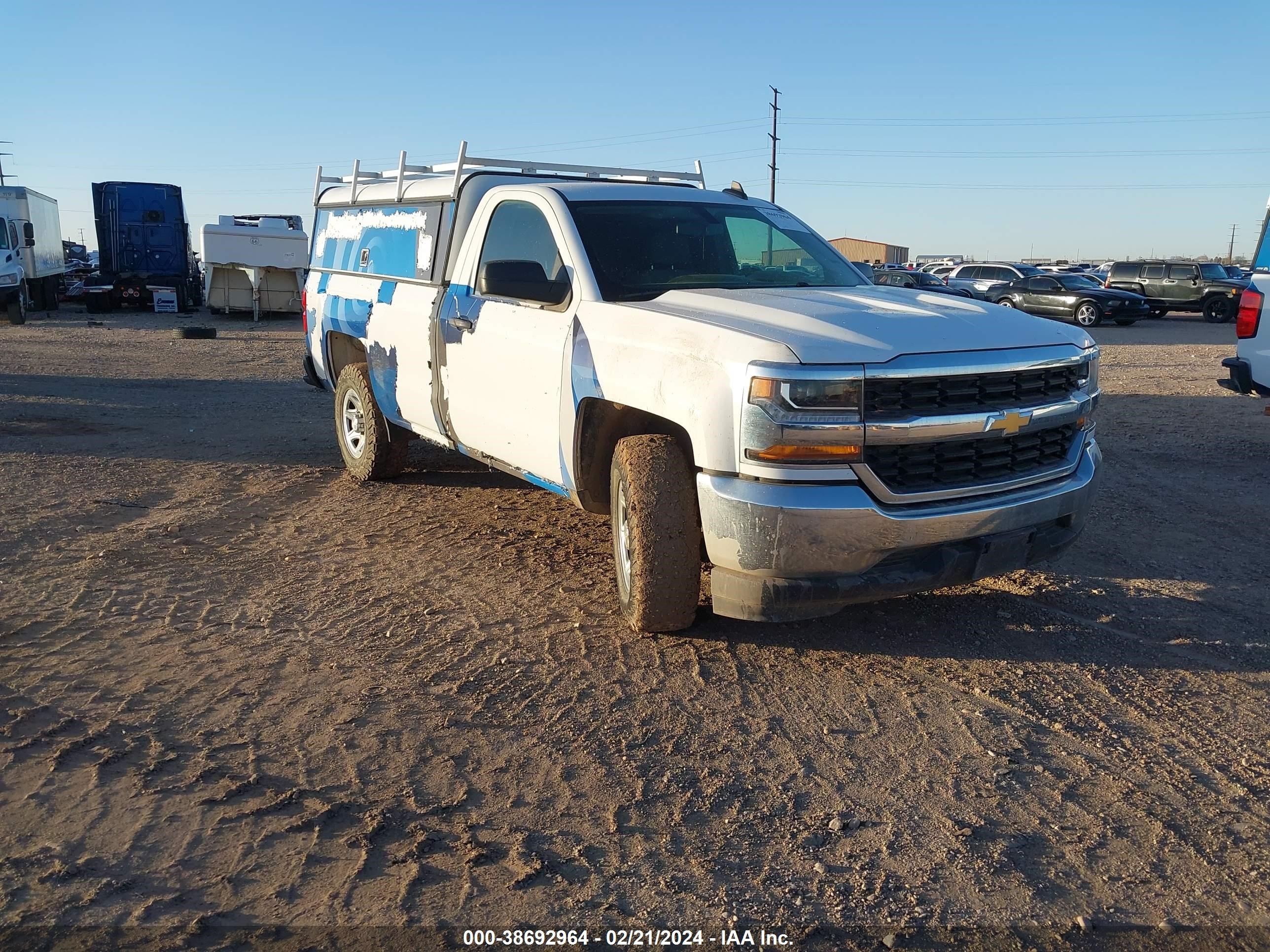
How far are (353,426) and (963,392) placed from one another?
4.97 meters

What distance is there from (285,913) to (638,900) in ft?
3.06

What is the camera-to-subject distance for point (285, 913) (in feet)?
8.79

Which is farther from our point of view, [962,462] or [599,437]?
[599,437]

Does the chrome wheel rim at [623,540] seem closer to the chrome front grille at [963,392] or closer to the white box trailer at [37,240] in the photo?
the chrome front grille at [963,392]

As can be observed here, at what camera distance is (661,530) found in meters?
4.23

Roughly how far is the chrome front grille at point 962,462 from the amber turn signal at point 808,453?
0.08m

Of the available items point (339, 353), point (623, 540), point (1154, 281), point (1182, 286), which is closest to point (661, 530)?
point (623, 540)

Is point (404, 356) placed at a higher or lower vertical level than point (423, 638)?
higher

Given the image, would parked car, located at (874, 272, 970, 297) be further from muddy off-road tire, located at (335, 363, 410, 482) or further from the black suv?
muddy off-road tire, located at (335, 363, 410, 482)

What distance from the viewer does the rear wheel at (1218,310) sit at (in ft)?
98.0

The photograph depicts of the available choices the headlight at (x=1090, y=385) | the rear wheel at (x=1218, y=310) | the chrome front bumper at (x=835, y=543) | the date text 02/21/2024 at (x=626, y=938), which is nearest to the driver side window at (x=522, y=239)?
the chrome front bumper at (x=835, y=543)

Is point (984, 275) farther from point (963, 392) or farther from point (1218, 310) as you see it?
point (963, 392)

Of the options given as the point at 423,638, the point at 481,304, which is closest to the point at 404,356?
the point at 481,304

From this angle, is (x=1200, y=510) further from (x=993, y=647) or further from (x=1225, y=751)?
(x=1225, y=751)
